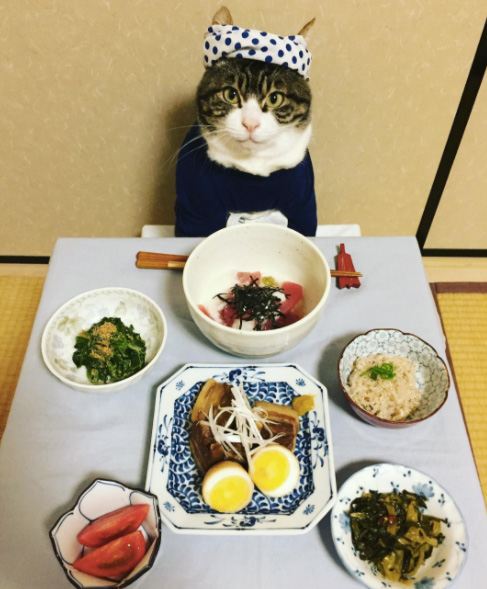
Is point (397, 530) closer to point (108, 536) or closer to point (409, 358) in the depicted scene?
point (409, 358)

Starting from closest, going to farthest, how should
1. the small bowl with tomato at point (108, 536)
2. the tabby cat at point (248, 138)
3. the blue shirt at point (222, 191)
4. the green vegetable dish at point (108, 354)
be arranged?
the small bowl with tomato at point (108, 536) < the green vegetable dish at point (108, 354) < the tabby cat at point (248, 138) < the blue shirt at point (222, 191)

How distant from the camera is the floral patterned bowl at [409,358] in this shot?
0.81m


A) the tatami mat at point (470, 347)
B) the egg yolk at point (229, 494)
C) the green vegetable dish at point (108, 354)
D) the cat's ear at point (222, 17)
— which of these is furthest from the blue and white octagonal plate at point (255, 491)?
the tatami mat at point (470, 347)

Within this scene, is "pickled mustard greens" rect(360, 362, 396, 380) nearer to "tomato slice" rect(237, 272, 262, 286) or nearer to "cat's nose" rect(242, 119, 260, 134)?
"tomato slice" rect(237, 272, 262, 286)

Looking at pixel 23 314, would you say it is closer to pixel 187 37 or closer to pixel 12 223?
pixel 12 223

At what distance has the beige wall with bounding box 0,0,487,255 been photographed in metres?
1.41

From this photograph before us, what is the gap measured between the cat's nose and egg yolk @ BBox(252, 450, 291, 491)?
0.74 meters

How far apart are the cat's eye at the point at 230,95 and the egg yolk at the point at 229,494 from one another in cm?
87

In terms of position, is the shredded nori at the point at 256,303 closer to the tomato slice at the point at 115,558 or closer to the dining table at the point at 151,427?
the dining table at the point at 151,427

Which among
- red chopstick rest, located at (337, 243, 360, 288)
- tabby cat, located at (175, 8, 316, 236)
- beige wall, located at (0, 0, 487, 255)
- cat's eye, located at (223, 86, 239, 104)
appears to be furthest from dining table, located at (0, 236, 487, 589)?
beige wall, located at (0, 0, 487, 255)

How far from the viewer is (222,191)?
1321mm

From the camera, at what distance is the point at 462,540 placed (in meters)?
0.68

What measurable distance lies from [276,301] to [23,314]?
1.41 metres

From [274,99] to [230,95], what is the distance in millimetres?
110
